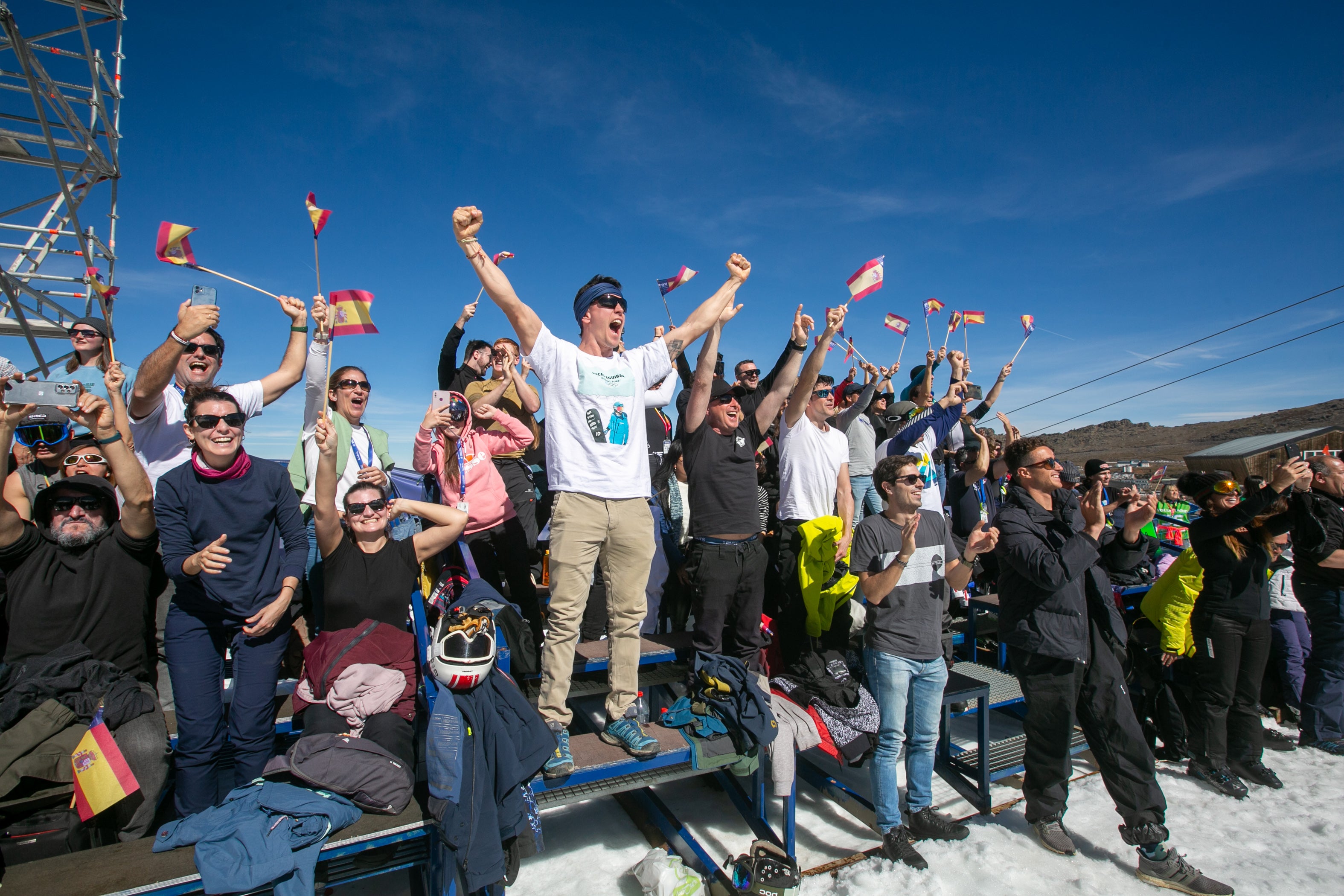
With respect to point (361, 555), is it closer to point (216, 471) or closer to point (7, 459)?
point (216, 471)

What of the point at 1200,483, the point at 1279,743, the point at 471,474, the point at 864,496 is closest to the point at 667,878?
the point at 471,474

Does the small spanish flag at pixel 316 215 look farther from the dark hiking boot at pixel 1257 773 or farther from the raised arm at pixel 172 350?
the dark hiking boot at pixel 1257 773

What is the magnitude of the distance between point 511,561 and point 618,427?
1.52 meters

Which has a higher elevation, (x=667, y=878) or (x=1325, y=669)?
(x=1325, y=669)

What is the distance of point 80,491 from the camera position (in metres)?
3.23

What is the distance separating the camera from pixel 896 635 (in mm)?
3613

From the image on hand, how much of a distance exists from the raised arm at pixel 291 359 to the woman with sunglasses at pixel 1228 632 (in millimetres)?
6118

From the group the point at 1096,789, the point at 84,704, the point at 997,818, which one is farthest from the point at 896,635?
the point at 84,704

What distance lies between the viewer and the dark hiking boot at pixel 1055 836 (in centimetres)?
377

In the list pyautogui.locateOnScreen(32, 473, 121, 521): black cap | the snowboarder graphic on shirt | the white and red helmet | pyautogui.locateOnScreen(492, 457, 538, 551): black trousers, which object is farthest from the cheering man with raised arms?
pyautogui.locateOnScreen(32, 473, 121, 521): black cap

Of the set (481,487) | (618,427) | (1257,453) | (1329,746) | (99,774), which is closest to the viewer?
(99,774)

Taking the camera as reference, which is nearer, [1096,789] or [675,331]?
[675,331]

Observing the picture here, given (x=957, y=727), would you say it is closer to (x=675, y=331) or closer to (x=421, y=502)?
(x=675, y=331)

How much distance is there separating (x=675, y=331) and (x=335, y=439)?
6.28 ft
